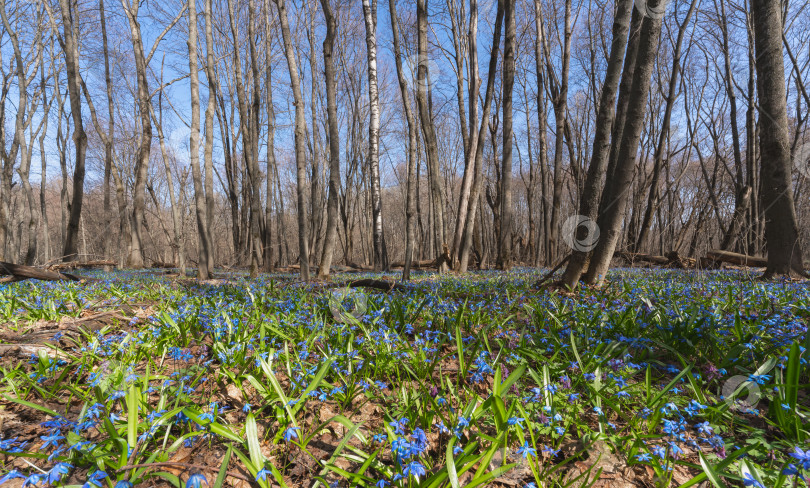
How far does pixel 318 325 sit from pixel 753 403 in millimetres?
2633

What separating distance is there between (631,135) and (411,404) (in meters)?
4.41

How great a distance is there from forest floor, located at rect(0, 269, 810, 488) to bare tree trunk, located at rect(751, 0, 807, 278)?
271 centimetres

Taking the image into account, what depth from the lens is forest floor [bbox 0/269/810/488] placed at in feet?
4.25

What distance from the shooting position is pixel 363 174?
74.3 ft

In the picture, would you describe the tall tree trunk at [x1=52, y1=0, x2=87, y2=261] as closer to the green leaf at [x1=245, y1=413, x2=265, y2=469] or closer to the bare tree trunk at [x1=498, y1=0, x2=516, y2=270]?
the green leaf at [x1=245, y1=413, x2=265, y2=469]

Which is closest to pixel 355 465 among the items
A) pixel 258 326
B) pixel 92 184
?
pixel 258 326

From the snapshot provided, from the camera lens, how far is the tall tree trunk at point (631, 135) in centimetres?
422

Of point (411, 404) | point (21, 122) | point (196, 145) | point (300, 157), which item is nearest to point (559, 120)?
point (300, 157)

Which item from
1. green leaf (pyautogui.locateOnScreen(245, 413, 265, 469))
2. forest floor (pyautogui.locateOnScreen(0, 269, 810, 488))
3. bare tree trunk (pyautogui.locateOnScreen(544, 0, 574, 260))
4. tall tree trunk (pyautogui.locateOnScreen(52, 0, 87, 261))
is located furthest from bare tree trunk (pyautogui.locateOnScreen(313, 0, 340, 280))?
bare tree trunk (pyautogui.locateOnScreen(544, 0, 574, 260))

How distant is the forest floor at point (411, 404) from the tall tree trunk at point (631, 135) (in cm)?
151

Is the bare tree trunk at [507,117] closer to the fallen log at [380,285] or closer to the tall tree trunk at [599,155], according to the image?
the tall tree trunk at [599,155]

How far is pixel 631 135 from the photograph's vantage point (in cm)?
441

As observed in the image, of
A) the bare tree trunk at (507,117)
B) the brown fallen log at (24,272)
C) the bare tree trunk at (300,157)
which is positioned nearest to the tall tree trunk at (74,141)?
the brown fallen log at (24,272)

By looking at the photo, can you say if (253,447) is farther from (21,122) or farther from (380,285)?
(21,122)
